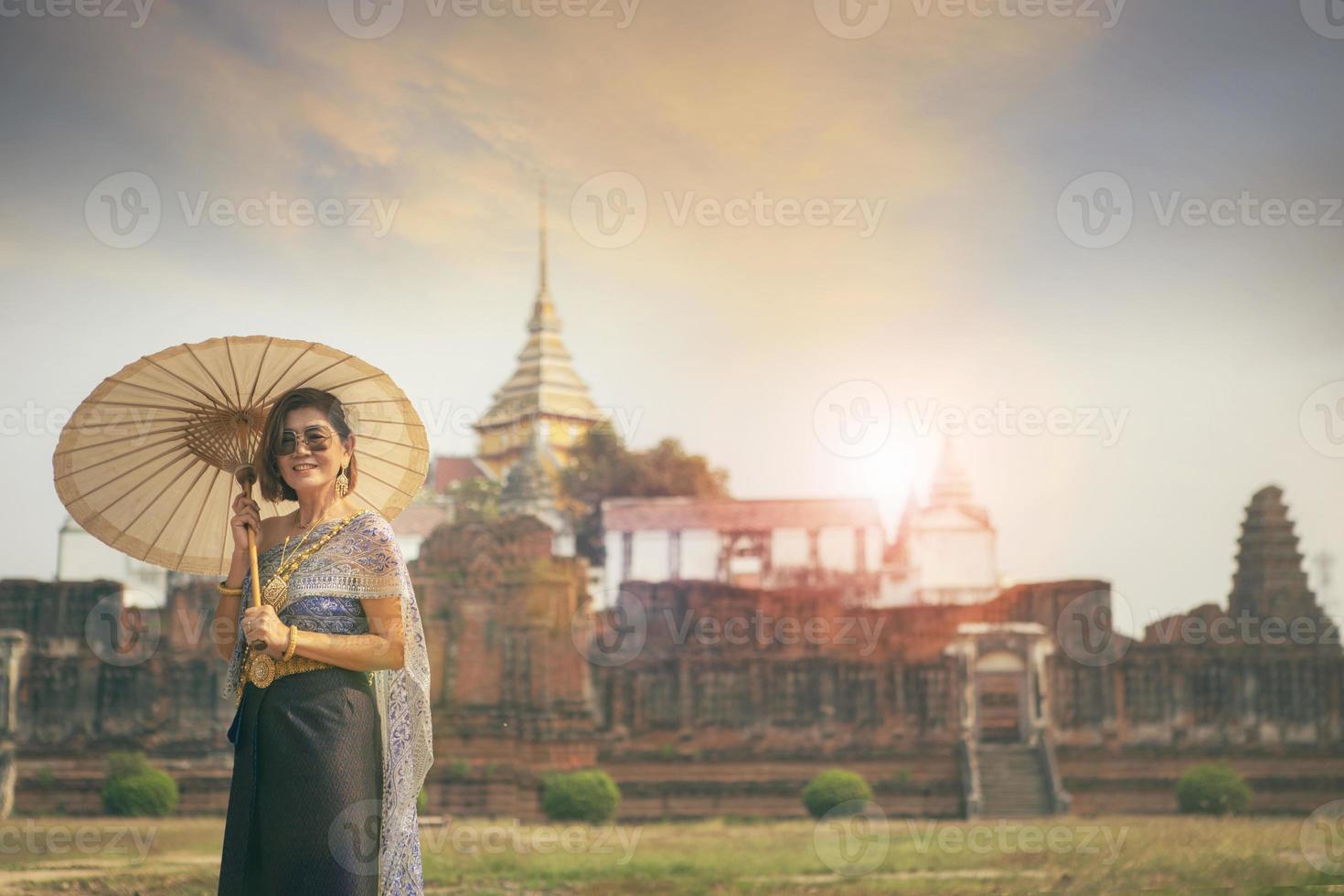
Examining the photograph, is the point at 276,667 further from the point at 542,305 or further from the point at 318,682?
the point at 542,305

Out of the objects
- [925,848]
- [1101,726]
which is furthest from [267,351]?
[1101,726]

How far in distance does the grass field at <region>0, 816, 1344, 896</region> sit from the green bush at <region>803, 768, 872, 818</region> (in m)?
0.24

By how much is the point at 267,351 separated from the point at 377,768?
1.18m

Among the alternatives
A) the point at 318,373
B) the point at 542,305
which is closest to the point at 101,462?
the point at 318,373

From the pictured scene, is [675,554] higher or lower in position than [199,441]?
higher

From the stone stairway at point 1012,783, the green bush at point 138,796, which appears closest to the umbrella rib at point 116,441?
the green bush at point 138,796

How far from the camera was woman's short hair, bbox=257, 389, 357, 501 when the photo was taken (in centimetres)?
340

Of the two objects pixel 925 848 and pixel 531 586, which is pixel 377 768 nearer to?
pixel 925 848

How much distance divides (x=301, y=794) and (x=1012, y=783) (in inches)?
523

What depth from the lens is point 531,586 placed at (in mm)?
15375

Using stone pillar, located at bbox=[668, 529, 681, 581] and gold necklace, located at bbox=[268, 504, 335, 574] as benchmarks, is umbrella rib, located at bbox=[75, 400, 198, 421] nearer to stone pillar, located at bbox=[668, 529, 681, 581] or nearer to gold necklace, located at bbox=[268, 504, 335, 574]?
gold necklace, located at bbox=[268, 504, 335, 574]

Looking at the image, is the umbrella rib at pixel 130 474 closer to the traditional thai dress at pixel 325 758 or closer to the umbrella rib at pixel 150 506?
the umbrella rib at pixel 150 506

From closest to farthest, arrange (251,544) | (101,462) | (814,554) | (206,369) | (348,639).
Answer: (348,639), (251,544), (206,369), (101,462), (814,554)

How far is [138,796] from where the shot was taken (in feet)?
47.1
